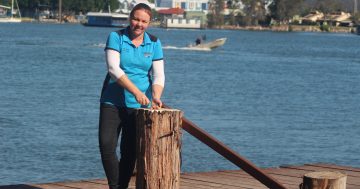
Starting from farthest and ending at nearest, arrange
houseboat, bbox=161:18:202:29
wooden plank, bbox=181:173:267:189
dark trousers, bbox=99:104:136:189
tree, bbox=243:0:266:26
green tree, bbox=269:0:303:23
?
tree, bbox=243:0:266:26 → green tree, bbox=269:0:303:23 → houseboat, bbox=161:18:202:29 → wooden plank, bbox=181:173:267:189 → dark trousers, bbox=99:104:136:189

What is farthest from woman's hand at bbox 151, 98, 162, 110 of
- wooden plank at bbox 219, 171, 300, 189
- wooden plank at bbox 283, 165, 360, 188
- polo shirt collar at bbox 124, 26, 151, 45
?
wooden plank at bbox 283, 165, 360, 188

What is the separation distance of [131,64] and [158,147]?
810mm

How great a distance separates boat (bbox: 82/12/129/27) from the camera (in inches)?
6353

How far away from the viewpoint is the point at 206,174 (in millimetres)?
10742

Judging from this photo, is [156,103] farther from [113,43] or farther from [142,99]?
[113,43]

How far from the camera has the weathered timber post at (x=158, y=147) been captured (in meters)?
7.57

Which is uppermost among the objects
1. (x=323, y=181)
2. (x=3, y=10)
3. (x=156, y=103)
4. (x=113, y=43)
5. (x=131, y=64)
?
(x=113, y=43)

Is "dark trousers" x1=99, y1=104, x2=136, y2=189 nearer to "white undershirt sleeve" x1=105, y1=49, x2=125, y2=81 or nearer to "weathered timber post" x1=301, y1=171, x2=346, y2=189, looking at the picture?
"white undershirt sleeve" x1=105, y1=49, x2=125, y2=81

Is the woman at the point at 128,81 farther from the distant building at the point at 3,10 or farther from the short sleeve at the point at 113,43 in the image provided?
the distant building at the point at 3,10

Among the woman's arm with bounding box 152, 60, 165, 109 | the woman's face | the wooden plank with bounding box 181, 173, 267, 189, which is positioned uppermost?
the woman's face

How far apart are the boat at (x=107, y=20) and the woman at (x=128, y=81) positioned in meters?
147

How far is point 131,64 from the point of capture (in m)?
8.12

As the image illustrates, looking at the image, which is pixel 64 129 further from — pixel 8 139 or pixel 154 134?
pixel 154 134

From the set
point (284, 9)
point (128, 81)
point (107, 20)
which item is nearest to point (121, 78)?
point (128, 81)
